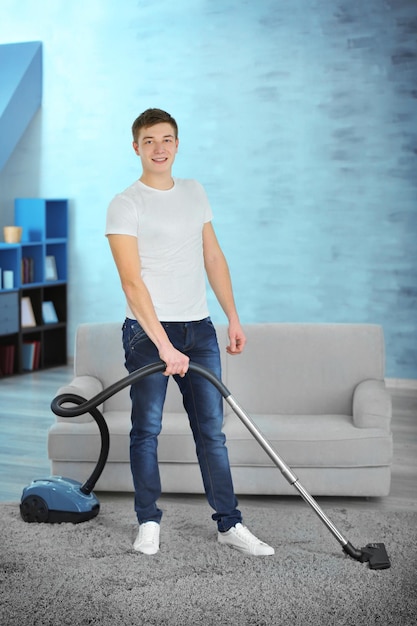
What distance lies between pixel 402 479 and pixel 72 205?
4.14m

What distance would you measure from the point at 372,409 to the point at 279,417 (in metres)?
0.44

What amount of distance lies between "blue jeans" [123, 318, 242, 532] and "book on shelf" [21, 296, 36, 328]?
14.2ft

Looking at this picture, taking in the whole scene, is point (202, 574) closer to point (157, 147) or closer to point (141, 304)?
point (141, 304)

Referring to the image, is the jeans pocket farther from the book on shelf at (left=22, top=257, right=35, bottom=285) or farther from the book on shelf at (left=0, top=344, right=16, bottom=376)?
the book on shelf at (left=22, top=257, right=35, bottom=285)

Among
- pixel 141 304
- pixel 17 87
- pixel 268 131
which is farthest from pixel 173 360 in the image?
pixel 17 87

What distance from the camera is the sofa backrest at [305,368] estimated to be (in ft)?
13.8

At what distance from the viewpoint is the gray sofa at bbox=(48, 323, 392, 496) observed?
12.5 ft

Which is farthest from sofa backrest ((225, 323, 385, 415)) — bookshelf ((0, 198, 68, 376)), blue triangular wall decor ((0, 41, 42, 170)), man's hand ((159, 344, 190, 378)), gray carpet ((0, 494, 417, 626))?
blue triangular wall decor ((0, 41, 42, 170))

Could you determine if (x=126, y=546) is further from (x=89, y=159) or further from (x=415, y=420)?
(x=89, y=159)

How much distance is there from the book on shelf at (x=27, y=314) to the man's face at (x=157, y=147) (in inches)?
176

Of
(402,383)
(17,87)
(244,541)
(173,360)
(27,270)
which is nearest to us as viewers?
(173,360)

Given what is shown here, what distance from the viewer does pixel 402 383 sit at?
6582 mm

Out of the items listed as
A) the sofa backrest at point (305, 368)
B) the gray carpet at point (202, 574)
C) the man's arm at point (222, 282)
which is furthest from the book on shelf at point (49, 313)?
the man's arm at point (222, 282)

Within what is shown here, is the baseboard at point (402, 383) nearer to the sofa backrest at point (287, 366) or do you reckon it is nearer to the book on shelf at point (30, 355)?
the sofa backrest at point (287, 366)
